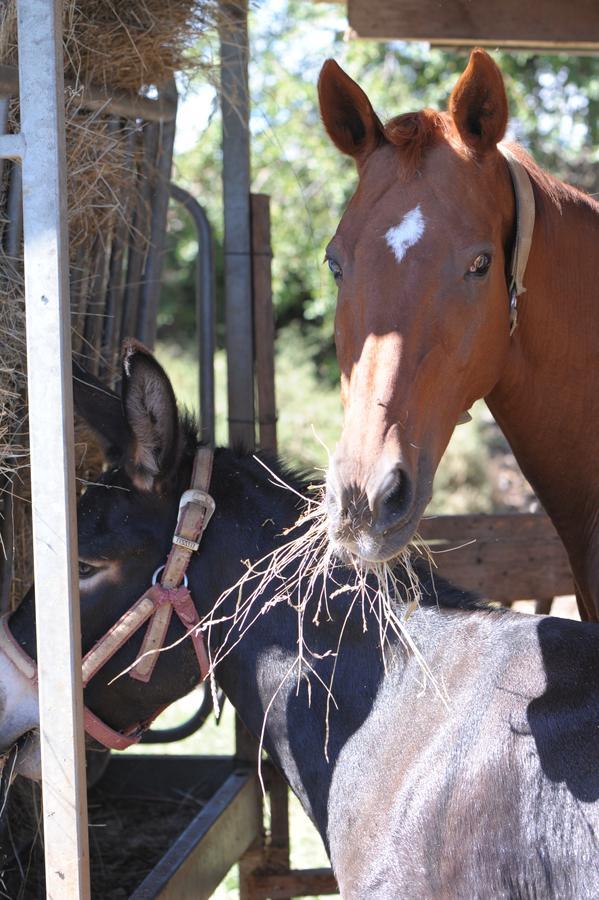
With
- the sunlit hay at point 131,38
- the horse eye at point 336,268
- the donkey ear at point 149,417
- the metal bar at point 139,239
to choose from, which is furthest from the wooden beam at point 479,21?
the donkey ear at point 149,417

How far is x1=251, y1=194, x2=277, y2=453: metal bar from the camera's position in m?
3.74

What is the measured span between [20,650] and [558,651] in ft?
4.16

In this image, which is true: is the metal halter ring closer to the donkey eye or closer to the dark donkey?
the dark donkey

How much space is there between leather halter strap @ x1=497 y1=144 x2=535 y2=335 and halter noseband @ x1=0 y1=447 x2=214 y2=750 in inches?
34.8

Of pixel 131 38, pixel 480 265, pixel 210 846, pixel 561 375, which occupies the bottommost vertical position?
pixel 210 846

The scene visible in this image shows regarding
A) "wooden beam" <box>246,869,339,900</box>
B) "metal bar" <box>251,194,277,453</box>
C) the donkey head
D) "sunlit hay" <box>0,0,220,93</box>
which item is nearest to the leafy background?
"wooden beam" <box>246,869,339,900</box>

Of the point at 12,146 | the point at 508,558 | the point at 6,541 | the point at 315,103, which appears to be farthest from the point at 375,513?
the point at 315,103

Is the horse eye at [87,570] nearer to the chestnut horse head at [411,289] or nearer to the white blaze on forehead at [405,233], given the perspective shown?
the chestnut horse head at [411,289]

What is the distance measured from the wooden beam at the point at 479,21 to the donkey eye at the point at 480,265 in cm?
194

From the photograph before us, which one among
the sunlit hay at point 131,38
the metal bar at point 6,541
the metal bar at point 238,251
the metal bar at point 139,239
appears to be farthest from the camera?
the metal bar at point 238,251

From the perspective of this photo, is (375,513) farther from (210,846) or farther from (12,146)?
(210,846)

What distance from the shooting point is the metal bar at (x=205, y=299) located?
377cm

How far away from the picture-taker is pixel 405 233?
79.0 inches

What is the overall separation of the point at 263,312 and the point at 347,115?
59.7 inches
